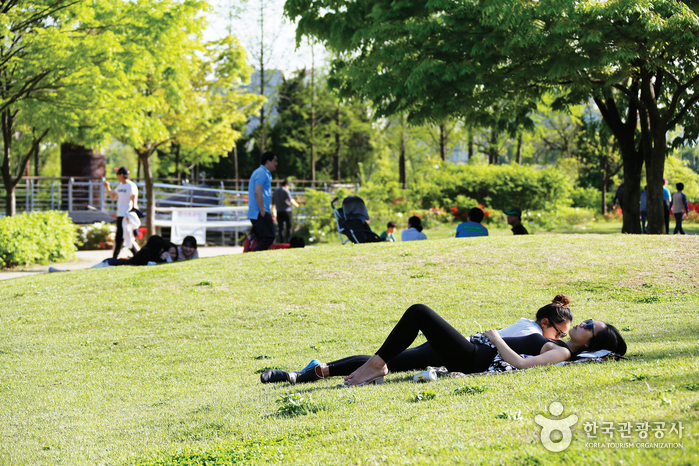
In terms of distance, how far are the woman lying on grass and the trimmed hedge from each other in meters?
12.8

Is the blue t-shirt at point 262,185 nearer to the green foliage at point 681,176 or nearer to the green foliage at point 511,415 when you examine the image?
the green foliage at point 511,415

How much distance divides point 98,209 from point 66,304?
55.4 ft

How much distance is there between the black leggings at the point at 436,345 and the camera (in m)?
4.82

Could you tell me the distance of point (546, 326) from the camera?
5.12 metres

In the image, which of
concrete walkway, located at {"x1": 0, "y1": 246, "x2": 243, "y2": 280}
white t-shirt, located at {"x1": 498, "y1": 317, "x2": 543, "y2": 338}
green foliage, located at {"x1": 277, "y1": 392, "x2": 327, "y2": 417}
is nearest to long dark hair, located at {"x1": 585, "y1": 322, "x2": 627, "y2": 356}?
white t-shirt, located at {"x1": 498, "y1": 317, "x2": 543, "y2": 338}

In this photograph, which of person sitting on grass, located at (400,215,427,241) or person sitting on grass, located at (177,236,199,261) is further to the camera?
person sitting on grass, located at (400,215,427,241)

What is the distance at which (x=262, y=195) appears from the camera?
12.1 metres

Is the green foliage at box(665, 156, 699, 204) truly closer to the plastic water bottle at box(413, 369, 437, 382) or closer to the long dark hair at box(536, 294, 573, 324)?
the long dark hair at box(536, 294, 573, 324)

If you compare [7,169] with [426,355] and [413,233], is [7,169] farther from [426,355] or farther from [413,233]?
[426,355]

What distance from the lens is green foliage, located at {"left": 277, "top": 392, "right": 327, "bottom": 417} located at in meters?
4.21

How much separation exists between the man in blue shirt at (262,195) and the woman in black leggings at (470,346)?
7374mm

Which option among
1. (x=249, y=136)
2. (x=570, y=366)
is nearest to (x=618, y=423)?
(x=570, y=366)

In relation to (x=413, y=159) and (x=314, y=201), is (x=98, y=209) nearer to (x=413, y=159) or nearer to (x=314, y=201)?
(x=314, y=201)

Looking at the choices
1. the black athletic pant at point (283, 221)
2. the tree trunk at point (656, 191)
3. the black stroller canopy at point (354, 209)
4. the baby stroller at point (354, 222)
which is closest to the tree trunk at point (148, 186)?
the black athletic pant at point (283, 221)
